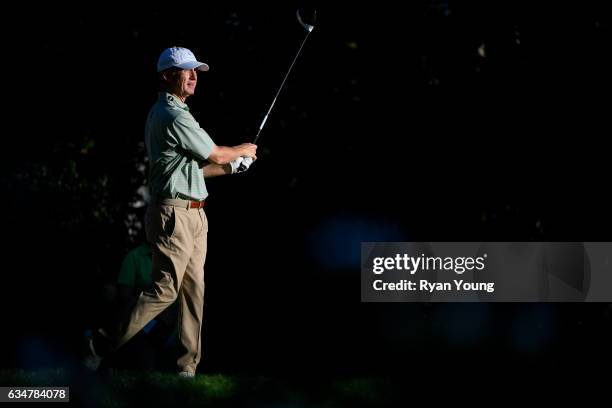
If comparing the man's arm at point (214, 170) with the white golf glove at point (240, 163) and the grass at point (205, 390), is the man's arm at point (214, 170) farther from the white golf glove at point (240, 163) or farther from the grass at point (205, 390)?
the grass at point (205, 390)

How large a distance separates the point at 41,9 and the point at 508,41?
3.86 metres

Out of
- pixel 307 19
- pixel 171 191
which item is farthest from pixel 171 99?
pixel 307 19

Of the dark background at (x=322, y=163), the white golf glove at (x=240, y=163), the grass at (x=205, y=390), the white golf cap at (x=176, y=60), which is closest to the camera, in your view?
the grass at (x=205, y=390)

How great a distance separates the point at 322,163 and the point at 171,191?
3581mm

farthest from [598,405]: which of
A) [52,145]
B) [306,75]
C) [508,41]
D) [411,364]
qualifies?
[52,145]

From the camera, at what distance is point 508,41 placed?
847 cm

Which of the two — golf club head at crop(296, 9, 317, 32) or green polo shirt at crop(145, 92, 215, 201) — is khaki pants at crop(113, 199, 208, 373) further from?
golf club head at crop(296, 9, 317, 32)

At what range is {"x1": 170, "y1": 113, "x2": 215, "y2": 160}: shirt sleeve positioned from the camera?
18.6 ft

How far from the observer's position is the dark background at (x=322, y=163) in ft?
27.5

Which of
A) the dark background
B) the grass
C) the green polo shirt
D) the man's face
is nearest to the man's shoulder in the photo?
the green polo shirt

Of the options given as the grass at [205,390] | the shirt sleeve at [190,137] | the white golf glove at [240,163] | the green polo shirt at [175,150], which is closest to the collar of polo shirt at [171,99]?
the green polo shirt at [175,150]

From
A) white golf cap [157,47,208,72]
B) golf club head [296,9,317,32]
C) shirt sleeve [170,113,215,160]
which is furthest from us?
golf club head [296,9,317,32]

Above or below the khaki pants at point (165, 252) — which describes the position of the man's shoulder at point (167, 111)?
above

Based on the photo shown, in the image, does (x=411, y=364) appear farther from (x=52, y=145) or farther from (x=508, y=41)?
(x=52, y=145)
